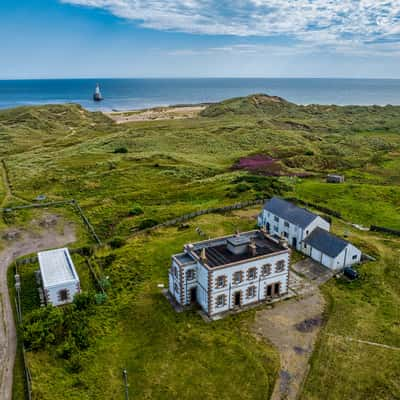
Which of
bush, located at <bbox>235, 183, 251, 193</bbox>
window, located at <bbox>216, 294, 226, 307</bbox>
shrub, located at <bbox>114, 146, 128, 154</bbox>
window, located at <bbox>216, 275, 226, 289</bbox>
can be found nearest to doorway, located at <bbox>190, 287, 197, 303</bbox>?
window, located at <bbox>216, 294, 226, 307</bbox>

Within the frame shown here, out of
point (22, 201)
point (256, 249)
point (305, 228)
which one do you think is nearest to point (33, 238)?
point (22, 201)

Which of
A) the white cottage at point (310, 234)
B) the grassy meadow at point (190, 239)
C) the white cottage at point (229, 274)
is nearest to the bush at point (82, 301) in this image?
the grassy meadow at point (190, 239)

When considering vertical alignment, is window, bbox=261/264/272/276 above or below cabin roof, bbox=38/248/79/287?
above

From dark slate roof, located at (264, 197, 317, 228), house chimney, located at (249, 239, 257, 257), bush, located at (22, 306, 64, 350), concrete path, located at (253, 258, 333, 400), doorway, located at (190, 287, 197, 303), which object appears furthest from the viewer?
dark slate roof, located at (264, 197, 317, 228)

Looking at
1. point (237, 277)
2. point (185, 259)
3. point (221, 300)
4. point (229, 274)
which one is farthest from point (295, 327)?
point (185, 259)

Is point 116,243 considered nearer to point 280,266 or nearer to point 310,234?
point 280,266

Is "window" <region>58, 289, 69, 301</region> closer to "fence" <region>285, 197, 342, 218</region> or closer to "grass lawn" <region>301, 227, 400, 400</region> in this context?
"grass lawn" <region>301, 227, 400, 400</region>

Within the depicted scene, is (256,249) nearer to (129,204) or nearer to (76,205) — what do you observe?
(129,204)
